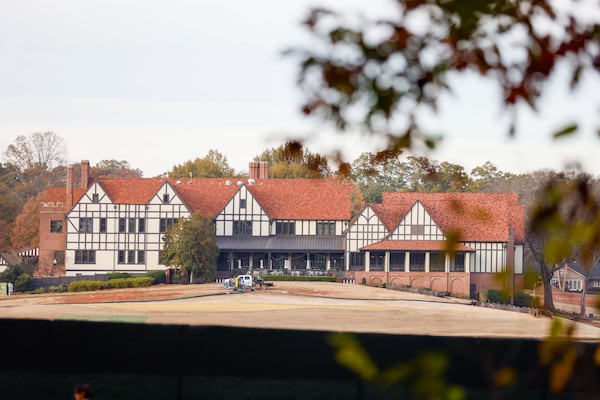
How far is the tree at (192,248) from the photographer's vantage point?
80.9 m

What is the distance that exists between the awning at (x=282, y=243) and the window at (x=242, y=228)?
56 cm

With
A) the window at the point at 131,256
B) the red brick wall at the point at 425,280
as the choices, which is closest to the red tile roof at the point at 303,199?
the red brick wall at the point at 425,280

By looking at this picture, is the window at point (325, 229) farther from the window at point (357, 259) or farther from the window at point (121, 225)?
the window at point (121, 225)

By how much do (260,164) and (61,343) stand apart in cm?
8729

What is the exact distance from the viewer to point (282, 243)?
288ft

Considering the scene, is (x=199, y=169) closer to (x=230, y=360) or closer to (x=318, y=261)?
(x=318, y=261)

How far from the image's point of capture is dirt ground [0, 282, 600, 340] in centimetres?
4944

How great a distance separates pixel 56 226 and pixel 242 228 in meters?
17.0

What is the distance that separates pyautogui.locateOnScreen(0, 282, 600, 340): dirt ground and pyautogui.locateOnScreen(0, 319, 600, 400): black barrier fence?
29.9 m

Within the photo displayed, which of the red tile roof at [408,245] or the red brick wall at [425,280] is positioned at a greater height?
the red tile roof at [408,245]

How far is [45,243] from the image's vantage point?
92000 mm

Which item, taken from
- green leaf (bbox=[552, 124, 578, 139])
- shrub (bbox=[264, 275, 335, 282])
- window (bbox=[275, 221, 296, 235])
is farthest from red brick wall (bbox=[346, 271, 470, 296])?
green leaf (bbox=[552, 124, 578, 139])

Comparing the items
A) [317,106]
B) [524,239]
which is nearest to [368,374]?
[317,106]

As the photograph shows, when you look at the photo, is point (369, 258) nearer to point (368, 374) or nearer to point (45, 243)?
point (45, 243)
